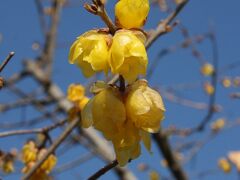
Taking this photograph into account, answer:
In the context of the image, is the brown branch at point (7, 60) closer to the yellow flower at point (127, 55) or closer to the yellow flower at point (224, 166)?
the yellow flower at point (127, 55)

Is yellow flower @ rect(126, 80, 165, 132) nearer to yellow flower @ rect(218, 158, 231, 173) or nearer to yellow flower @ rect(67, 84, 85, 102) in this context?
yellow flower @ rect(67, 84, 85, 102)

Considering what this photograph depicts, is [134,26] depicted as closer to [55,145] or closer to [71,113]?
[55,145]

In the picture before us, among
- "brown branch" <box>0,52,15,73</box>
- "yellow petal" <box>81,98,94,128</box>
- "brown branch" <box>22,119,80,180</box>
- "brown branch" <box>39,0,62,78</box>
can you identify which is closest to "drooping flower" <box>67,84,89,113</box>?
"brown branch" <box>22,119,80,180</box>

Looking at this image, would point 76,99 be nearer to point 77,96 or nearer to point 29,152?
point 77,96

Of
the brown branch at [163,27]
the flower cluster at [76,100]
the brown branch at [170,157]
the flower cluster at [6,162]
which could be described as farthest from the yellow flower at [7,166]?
the brown branch at [170,157]

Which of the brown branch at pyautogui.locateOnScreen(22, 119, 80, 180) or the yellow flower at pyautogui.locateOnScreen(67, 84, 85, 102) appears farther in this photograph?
the yellow flower at pyautogui.locateOnScreen(67, 84, 85, 102)

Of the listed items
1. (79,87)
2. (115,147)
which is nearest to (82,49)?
(115,147)

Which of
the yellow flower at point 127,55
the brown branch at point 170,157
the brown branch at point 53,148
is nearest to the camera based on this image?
the yellow flower at point 127,55
